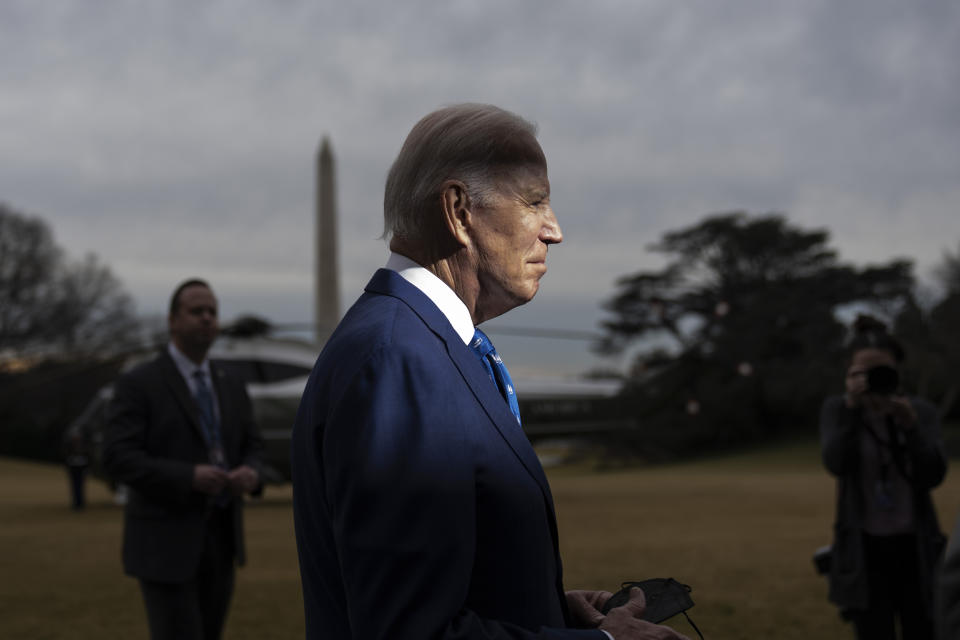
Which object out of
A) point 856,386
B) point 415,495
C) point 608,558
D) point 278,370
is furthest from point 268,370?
point 415,495

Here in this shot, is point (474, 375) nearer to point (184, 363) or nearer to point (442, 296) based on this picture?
point (442, 296)

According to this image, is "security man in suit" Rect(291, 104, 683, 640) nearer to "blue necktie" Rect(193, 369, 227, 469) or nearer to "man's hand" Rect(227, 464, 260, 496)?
"man's hand" Rect(227, 464, 260, 496)

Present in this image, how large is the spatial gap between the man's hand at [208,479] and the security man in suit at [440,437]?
2.20m

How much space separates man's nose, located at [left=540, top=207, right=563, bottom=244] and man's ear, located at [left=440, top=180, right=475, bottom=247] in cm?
12

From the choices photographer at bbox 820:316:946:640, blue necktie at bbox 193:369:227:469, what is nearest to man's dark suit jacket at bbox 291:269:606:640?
blue necktie at bbox 193:369:227:469

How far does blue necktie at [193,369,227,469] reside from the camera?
3.60 meters

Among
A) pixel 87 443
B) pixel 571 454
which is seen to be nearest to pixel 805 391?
pixel 571 454

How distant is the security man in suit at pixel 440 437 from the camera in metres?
1.06

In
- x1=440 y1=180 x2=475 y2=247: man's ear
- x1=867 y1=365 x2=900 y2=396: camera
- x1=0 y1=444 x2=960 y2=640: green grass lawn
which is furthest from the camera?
x1=0 y1=444 x2=960 y2=640: green grass lawn

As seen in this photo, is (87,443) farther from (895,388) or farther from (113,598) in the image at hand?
(895,388)

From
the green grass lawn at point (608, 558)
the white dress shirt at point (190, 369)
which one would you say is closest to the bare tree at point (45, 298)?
the green grass lawn at point (608, 558)

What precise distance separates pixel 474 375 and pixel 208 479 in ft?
7.95

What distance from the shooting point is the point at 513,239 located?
1325mm

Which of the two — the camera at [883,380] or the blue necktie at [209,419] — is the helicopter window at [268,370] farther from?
the camera at [883,380]
